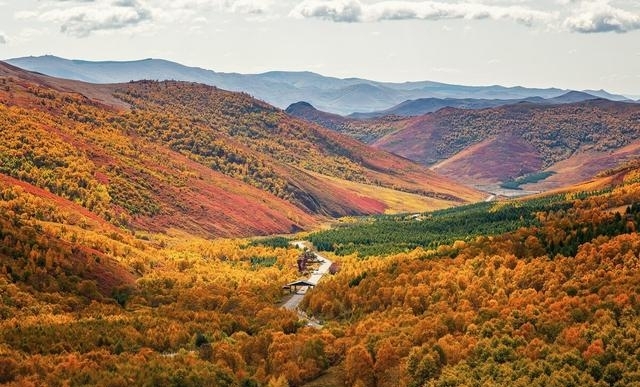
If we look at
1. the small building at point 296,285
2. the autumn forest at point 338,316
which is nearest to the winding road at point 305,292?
the small building at point 296,285

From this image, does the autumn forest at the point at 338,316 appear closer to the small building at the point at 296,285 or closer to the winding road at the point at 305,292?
the winding road at the point at 305,292

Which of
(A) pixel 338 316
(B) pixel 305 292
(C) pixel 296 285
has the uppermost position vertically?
(A) pixel 338 316

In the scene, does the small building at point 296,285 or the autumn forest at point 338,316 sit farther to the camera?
the small building at point 296,285

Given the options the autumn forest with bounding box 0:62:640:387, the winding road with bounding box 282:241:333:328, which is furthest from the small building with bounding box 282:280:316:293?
the autumn forest with bounding box 0:62:640:387

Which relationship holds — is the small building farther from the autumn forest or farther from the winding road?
the autumn forest

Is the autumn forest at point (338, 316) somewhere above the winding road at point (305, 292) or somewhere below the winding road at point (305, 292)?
above

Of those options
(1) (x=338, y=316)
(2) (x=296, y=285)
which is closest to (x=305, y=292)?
(2) (x=296, y=285)

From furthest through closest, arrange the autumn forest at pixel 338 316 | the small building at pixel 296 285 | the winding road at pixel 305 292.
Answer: the small building at pixel 296 285
the winding road at pixel 305 292
the autumn forest at pixel 338 316

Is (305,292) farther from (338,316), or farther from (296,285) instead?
(338,316)

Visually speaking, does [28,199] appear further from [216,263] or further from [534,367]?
[534,367]

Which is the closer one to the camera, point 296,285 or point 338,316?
point 338,316

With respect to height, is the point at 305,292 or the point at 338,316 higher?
the point at 338,316

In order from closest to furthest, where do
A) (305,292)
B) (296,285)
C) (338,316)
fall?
(338,316) < (305,292) < (296,285)
